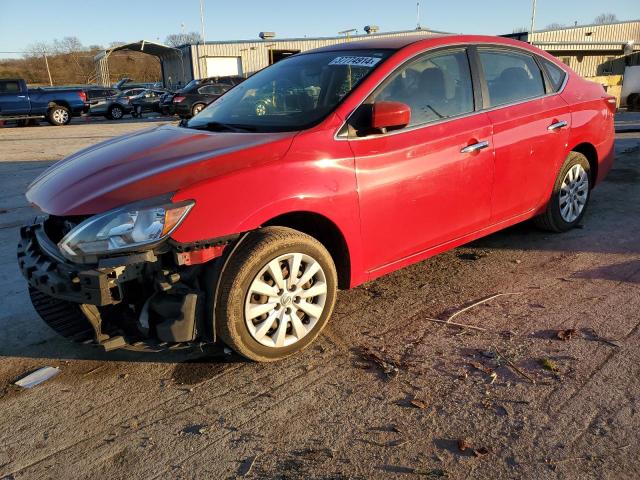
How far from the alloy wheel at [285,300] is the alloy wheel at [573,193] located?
283cm

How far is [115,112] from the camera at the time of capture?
1025 inches

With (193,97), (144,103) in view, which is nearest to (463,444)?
(193,97)

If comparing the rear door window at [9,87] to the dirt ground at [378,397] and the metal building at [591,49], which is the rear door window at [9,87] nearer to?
the dirt ground at [378,397]

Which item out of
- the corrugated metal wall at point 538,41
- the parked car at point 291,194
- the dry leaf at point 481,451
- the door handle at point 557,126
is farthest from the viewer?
the corrugated metal wall at point 538,41

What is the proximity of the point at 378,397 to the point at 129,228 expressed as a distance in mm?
1508

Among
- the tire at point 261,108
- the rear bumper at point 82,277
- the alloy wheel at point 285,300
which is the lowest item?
the alloy wheel at point 285,300

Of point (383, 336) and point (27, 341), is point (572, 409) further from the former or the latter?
point (27, 341)

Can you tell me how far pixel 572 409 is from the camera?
2473 mm

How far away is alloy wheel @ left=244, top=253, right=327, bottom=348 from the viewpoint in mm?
2826

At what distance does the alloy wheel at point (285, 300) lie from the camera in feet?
9.27

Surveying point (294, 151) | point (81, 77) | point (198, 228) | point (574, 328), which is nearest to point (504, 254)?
point (574, 328)

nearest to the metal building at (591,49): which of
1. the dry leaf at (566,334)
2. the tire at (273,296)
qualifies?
the dry leaf at (566,334)

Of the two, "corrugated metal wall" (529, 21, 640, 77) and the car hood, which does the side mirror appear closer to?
the car hood

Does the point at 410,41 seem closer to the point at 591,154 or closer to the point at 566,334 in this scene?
the point at 566,334
